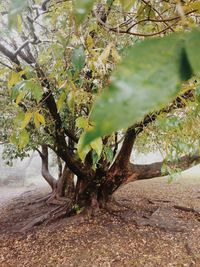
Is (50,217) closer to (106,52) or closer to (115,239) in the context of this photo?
(115,239)

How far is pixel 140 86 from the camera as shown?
20 centimetres

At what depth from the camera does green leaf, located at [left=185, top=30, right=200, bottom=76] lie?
8.3 inches

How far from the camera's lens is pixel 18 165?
1825 cm

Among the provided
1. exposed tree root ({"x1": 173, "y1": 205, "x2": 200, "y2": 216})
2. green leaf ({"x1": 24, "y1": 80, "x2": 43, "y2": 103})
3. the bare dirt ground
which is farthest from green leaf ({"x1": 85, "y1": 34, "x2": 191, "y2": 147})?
exposed tree root ({"x1": 173, "y1": 205, "x2": 200, "y2": 216})

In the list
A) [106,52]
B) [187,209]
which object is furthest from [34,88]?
[187,209]

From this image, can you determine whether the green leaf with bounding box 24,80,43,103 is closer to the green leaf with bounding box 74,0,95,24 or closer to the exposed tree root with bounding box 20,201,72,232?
the green leaf with bounding box 74,0,95,24

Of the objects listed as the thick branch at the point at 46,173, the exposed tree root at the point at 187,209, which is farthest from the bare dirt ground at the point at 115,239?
the thick branch at the point at 46,173

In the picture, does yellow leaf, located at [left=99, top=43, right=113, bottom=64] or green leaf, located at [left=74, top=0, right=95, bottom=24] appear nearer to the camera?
green leaf, located at [left=74, top=0, right=95, bottom=24]

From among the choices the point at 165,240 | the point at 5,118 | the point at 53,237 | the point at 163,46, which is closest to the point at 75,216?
the point at 53,237

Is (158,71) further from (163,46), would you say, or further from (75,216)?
(75,216)

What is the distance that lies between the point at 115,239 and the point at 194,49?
4871mm

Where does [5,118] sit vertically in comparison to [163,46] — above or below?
above

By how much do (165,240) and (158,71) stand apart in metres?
4.93

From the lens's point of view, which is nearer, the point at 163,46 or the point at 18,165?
the point at 163,46
